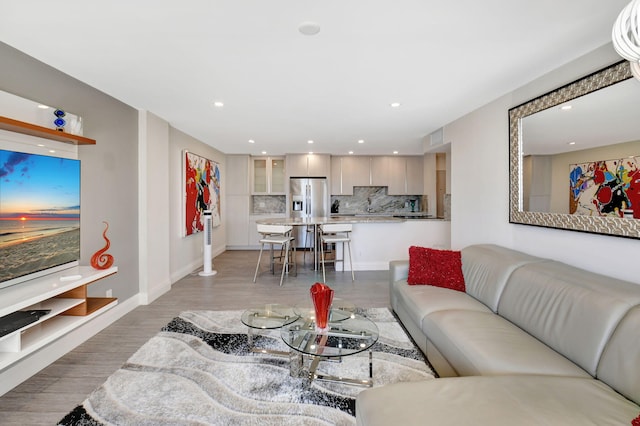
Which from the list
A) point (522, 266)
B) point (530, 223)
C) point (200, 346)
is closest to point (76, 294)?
point (200, 346)

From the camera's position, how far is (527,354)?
156 cm

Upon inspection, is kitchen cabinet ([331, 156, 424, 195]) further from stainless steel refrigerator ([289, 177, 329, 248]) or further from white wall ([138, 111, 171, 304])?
white wall ([138, 111, 171, 304])

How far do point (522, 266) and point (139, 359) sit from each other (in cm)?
307

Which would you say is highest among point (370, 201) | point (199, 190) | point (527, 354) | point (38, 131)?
point (38, 131)

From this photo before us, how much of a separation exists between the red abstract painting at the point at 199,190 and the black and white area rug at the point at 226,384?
2.48 metres

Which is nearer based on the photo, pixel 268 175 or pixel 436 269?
pixel 436 269

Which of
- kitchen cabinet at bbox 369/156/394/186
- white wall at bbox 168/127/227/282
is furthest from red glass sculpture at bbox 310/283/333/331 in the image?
kitchen cabinet at bbox 369/156/394/186

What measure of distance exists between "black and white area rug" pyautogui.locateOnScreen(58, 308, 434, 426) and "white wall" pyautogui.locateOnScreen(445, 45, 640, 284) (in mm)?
1409

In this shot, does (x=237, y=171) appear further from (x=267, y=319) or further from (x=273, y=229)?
(x=267, y=319)

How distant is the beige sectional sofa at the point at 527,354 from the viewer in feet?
3.78

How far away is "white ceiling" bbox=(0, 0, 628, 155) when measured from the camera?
160cm

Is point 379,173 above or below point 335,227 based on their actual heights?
above

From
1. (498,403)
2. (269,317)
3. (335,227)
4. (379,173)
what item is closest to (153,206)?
(269,317)

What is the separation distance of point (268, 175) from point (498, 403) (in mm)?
6501
